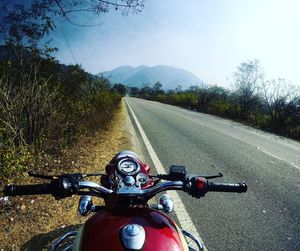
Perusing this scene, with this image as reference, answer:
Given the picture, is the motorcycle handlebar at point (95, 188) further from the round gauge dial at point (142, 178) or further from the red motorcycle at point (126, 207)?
the round gauge dial at point (142, 178)

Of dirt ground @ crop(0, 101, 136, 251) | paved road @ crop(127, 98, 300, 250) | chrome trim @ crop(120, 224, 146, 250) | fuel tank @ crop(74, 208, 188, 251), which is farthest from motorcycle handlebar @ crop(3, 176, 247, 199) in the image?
paved road @ crop(127, 98, 300, 250)

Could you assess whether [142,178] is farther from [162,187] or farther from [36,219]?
[36,219]

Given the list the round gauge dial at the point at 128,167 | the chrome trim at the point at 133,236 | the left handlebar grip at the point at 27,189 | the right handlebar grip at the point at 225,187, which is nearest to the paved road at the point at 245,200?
the right handlebar grip at the point at 225,187

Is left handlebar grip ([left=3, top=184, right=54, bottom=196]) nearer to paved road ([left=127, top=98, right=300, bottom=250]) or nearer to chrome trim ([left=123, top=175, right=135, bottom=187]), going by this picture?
chrome trim ([left=123, top=175, right=135, bottom=187])

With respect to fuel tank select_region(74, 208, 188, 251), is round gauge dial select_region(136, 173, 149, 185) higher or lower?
higher

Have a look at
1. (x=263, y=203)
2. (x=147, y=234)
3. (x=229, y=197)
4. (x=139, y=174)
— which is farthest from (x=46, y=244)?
(x=263, y=203)

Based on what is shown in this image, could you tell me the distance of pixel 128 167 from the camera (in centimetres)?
200

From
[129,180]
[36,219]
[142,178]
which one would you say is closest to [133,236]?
[129,180]

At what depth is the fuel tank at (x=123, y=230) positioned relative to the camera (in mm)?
1497

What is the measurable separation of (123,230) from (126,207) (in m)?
0.26

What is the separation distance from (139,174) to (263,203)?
3.58 meters

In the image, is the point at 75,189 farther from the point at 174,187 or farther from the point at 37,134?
the point at 37,134

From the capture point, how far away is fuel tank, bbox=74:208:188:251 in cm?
150

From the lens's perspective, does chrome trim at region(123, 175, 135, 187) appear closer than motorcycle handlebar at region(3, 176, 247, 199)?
No
